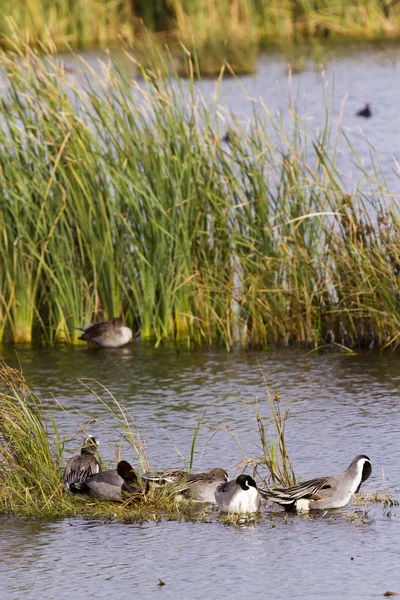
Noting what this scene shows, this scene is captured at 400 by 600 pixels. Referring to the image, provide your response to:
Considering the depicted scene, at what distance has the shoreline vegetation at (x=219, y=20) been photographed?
29.0 m

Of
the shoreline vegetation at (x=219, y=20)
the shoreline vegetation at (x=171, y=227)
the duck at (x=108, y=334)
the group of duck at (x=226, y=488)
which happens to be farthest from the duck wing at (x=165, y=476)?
the shoreline vegetation at (x=219, y=20)

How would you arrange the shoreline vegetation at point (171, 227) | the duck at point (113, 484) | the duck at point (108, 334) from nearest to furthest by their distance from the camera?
the duck at point (113, 484) < the shoreline vegetation at point (171, 227) < the duck at point (108, 334)

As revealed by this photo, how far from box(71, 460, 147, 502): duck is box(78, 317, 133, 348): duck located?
3.77 m

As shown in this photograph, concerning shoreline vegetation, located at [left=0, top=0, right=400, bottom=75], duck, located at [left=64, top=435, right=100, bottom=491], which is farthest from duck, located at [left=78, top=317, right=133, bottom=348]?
shoreline vegetation, located at [left=0, top=0, right=400, bottom=75]

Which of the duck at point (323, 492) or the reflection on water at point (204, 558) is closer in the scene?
the reflection on water at point (204, 558)

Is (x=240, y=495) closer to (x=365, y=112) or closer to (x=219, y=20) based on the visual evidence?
(x=365, y=112)

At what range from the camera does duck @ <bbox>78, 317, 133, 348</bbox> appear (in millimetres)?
10461

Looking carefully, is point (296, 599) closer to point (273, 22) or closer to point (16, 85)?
point (16, 85)

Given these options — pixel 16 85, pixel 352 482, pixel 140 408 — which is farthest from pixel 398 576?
pixel 16 85

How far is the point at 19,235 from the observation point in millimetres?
10484

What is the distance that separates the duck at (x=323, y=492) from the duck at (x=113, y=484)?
65 cm

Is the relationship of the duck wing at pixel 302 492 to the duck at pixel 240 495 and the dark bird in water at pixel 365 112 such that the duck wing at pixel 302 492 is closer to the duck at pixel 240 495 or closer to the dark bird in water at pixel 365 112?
the duck at pixel 240 495

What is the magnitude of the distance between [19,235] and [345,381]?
2929 mm

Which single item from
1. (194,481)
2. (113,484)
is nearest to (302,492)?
(194,481)
